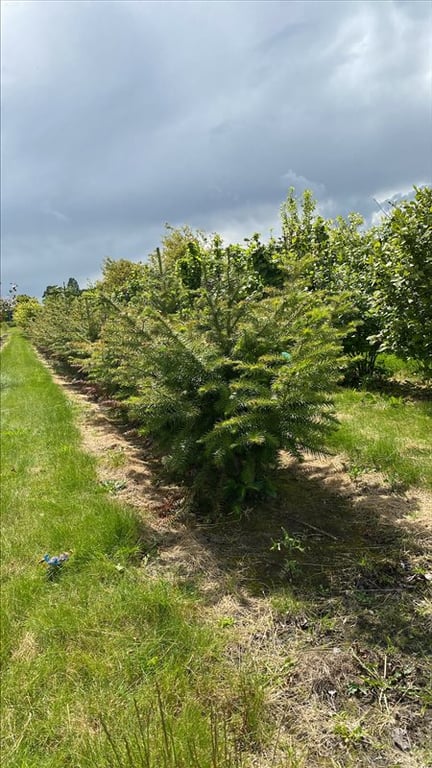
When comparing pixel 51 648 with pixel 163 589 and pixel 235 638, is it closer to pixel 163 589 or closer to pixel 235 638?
pixel 163 589

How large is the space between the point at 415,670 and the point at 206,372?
6.44 feet

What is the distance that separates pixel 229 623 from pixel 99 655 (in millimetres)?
620

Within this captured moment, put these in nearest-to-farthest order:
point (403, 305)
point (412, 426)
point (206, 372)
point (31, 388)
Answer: point (206, 372) < point (412, 426) < point (403, 305) < point (31, 388)

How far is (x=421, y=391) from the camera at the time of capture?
5.56 metres

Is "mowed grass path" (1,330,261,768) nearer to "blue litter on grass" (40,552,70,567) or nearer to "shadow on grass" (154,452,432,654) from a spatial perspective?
"blue litter on grass" (40,552,70,567)

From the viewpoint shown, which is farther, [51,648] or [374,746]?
[51,648]

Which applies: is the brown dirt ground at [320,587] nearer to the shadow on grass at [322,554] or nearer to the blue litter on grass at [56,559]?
the shadow on grass at [322,554]

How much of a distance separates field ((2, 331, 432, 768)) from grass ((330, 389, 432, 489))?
25 mm

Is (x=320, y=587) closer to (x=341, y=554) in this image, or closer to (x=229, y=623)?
(x=341, y=554)

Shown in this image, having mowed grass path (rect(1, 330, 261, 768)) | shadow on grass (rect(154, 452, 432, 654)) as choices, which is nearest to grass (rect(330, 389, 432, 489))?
shadow on grass (rect(154, 452, 432, 654))

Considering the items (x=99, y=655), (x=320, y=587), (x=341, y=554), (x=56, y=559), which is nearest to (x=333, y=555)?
(x=341, y=554)

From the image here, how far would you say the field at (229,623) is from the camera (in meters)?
1.51

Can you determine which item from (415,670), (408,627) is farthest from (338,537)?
(415,670)

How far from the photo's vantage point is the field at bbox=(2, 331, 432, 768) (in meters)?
1.51
